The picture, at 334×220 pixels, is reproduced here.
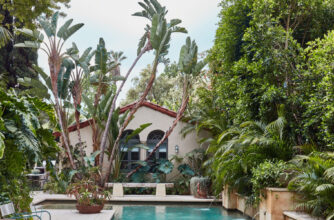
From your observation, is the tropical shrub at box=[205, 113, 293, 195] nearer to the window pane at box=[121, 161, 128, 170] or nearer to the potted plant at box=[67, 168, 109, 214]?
the potted plant at box=[67, 168, 109, 214]

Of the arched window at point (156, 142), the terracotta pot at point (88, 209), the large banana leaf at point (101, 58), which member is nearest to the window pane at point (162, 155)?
the arched window at point (156, 142)

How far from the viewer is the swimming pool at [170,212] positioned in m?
10.3

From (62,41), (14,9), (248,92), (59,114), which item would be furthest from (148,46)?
(14,9)

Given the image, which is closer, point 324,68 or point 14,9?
point 324,68

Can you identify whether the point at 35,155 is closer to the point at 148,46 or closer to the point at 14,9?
the point at 14,9

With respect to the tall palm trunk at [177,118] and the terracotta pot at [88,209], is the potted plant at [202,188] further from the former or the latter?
the terracotta pot at [88,209]

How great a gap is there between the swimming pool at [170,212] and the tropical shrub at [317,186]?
2990mm

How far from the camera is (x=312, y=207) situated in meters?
7.14

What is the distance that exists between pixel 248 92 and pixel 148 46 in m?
5.38

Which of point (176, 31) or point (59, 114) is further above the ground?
point (176, 31)

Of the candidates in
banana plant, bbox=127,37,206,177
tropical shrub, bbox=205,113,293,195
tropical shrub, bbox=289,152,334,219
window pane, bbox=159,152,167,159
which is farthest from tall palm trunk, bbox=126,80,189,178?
tropical shrub, bbox=289,152,334,219

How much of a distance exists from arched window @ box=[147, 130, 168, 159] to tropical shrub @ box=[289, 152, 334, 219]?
9.39 metres

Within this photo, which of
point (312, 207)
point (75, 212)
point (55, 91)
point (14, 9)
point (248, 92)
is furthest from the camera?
point (55, 91)

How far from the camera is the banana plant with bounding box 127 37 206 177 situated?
50.0 ft
